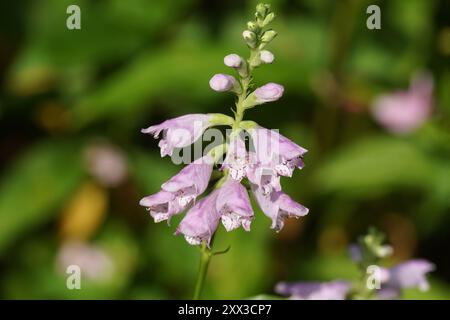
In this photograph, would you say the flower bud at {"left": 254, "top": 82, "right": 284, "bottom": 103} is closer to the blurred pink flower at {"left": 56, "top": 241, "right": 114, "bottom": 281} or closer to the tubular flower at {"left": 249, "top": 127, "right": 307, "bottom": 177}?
the tubular flower at {"left": 249, "top": 127, "right": 307, "bottom": 177}

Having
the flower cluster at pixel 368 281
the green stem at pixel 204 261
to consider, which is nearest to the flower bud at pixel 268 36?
the green stem at pixel 204 261

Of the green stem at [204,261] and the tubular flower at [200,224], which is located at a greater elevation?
the tubular flower at [200,224]

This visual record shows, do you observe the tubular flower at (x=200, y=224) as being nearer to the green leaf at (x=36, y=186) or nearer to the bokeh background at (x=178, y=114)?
the bokeh background at (x=178, y=114)

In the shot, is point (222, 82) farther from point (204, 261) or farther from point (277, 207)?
point (204, 261)

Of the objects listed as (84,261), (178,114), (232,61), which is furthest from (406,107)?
(232,61)

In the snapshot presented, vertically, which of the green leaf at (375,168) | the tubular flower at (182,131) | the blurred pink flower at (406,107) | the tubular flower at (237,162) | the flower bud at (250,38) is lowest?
the tubular flower at (237,162)
